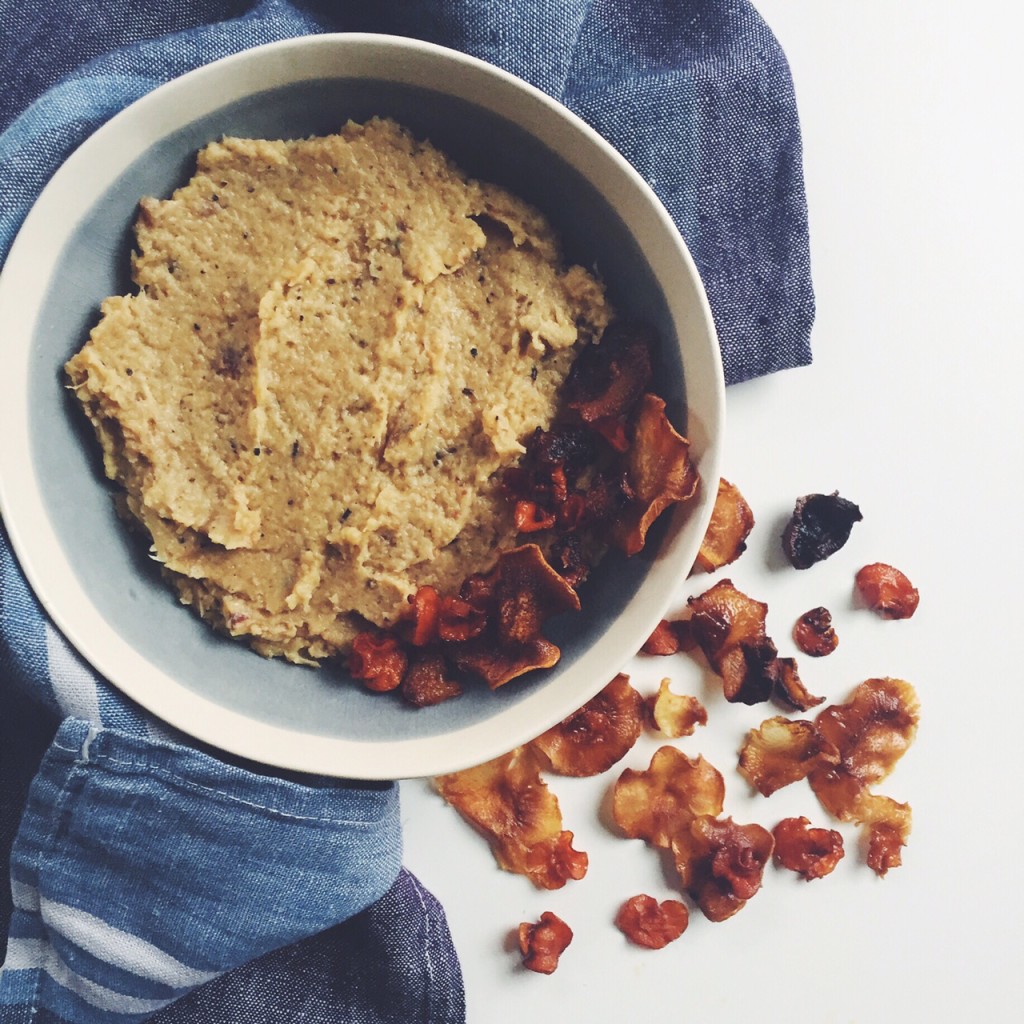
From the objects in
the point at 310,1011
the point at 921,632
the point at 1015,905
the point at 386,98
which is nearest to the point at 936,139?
the point at 921,632

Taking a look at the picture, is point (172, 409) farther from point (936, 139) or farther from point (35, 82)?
point (936, 139)

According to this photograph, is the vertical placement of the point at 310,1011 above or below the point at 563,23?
below

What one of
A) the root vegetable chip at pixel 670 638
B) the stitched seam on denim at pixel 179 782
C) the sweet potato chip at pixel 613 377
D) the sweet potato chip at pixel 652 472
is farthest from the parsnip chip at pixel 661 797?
the sweet potato chip at pixel 613 377

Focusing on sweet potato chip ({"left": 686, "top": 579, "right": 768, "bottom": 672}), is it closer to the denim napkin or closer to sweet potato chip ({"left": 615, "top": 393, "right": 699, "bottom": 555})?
sweet potato chip ({"left": 615, "top": 393, "right": 699, "bottom": 555})

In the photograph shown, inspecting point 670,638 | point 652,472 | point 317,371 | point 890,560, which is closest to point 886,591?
point 890,560

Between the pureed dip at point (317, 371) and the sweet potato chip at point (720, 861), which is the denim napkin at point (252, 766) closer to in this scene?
the pureed dip at point (317, 371)

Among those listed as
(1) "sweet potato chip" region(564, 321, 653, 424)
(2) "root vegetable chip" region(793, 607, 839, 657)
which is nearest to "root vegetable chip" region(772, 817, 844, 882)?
(2) "root vegetable chip" region(793, 607, 839, 657)
